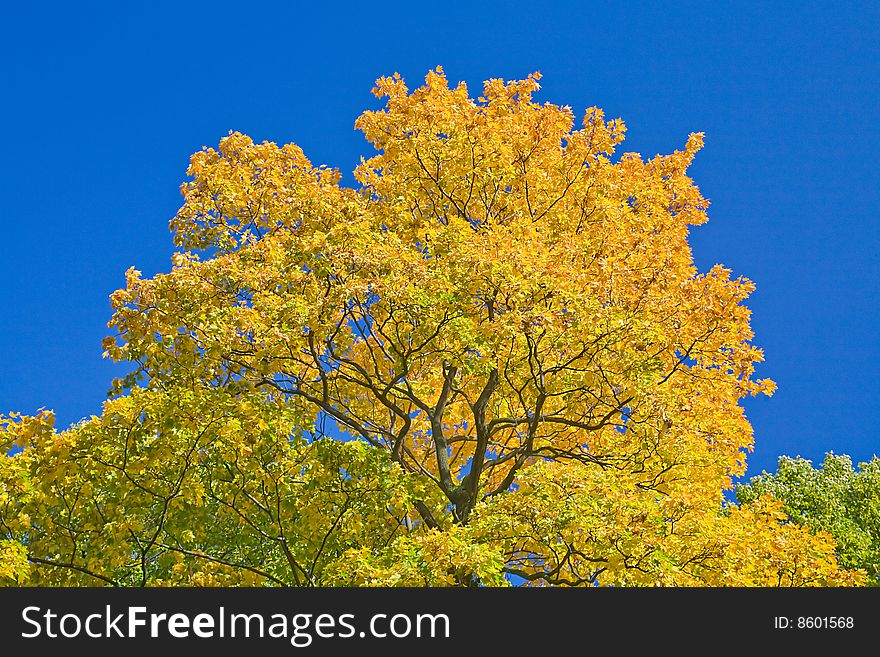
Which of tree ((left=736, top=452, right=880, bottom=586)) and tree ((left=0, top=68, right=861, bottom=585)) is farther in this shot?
tree ((left=736, top=452, right=880, bottom=586))

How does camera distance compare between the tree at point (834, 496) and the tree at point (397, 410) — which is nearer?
the tree at point (397, 410)

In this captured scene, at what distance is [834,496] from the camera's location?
29.5 meters

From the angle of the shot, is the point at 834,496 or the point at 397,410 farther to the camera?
the point at 834,496

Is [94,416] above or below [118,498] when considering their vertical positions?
above

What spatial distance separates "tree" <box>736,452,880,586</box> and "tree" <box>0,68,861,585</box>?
13819mm

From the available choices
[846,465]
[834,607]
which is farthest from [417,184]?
[846,465]

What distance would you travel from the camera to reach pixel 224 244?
15.5m

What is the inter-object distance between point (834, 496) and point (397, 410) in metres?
19.5

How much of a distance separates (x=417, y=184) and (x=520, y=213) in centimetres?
203

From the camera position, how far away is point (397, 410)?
15969 millimetres

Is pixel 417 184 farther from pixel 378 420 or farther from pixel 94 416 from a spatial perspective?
pixel 94 416

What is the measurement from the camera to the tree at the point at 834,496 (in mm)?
28156

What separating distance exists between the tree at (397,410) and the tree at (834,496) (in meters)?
13.8

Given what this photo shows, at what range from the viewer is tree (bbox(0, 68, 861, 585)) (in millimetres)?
12602
